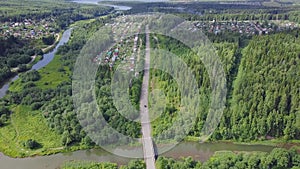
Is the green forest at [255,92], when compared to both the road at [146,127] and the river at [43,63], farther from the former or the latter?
the river at [43,63]

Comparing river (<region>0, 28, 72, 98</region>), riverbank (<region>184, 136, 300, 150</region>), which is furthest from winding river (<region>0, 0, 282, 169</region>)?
river (<region>0, 28, 72, 98</region>)

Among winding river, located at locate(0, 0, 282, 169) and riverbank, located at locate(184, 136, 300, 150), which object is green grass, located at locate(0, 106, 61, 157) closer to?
winding river, located at locate(0, 0, 282, 169)

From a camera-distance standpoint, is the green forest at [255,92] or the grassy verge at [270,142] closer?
the grassy verge at [270,142]

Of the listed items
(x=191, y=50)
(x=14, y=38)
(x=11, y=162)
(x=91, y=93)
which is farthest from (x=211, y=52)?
(x=14, y=38)

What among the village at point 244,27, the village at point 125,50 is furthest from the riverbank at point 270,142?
the village at point 244,27

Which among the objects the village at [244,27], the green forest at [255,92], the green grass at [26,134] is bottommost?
the green grass at [26,134]

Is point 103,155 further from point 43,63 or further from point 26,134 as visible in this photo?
point 43,63

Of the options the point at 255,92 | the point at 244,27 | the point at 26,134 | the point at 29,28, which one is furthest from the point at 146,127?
the point at 29,28
